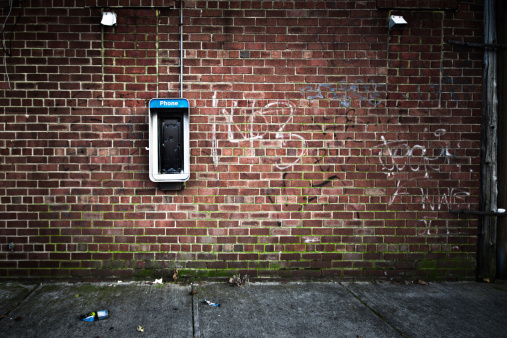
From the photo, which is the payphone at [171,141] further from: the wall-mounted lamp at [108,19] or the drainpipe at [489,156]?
the drainpipe at [489,156]

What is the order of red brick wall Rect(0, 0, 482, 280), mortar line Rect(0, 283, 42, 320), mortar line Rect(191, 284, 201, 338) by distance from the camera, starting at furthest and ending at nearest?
red brick wall Rect(0, 0, 482, 280)
mortar line Rect(0, 283, 42, 320)
mortar line Rect(191, 284, 201, 338)

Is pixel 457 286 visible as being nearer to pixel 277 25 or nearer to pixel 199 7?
pixel 277 25

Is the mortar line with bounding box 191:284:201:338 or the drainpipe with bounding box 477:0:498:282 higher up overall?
the drainpipe with bounding box 477:0:498:282

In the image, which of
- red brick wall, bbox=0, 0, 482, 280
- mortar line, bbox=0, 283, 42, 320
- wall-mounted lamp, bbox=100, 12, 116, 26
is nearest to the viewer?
mortar line, bbox=0, 283, 42, 320

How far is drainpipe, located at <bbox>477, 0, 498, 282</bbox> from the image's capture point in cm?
371

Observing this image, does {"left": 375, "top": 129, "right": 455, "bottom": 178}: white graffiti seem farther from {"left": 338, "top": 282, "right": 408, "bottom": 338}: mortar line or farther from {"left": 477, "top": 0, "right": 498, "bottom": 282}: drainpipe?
{"left": 338, "top": 282, "right": 408, "bottom": 338}: mortar line

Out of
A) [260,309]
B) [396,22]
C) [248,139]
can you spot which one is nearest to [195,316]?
[260,309]

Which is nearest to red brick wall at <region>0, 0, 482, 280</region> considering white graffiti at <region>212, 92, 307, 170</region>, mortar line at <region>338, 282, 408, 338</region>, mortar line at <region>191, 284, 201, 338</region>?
white graffiti at <region>212, 92, 307, 170</region>

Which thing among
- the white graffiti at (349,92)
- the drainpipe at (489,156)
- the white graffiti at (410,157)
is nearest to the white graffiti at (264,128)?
the white graffiti at (349,92)

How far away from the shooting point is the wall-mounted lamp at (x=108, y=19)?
136 inches

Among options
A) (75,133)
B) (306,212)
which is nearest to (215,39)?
(75,133)

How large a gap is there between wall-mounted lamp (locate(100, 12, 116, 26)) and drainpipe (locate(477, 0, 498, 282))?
442cm

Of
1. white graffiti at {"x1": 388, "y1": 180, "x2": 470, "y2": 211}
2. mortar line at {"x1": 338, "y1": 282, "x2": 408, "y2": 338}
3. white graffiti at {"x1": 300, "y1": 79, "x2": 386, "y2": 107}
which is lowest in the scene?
mortar line at {"x1": 338, "y1": 282, "x2": 408, "y2": 338}

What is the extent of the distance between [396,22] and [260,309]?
3.51m
